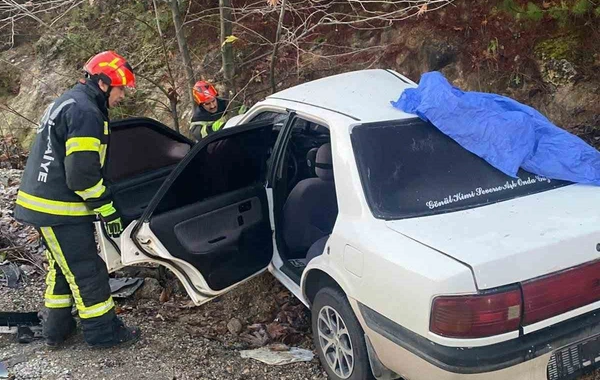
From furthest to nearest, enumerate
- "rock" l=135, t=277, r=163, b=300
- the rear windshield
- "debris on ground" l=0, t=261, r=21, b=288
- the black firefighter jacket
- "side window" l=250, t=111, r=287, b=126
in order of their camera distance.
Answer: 1. "debris on ground" l=0, t=261, r=21, b=288
2. "rock" l=135, t=277, r=163, b=300
3. "side window" l=250, t=111, r=287, b=126
4. the black firefighter jacket
5. the rear windshield

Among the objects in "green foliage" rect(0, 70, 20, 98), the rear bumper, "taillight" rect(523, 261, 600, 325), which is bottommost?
the rear bumper

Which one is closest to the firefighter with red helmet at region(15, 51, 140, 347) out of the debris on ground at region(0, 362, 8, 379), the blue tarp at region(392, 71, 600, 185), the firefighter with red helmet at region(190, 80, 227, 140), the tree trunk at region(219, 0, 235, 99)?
the debris on ground at region(0, 362, 8, 379)

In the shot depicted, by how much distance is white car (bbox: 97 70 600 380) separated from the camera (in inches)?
99.3

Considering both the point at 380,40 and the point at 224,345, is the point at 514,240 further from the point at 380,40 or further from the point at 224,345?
the point at 380,40

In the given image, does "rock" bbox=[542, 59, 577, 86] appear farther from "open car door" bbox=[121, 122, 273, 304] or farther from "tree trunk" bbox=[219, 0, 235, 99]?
"open car door" bbox=[121, 122, 273, 304]

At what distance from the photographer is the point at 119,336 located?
13.5 feet

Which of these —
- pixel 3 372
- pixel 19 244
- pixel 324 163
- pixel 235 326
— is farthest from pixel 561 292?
pixel 19 244

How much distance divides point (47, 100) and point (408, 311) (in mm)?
9891

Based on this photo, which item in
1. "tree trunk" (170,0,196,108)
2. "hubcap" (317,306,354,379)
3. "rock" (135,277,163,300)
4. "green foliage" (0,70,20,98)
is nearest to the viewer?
"hubcap" (317,306,354,379)

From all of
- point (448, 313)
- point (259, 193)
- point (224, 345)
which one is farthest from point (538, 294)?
point (224, 345)

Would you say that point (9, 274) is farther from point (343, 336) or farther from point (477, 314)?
point (477, 314)

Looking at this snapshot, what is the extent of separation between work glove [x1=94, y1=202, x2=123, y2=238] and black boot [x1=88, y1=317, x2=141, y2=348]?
0.65 metres

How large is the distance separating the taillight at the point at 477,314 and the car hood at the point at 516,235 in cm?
6

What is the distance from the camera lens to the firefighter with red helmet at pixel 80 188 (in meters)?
3.63
